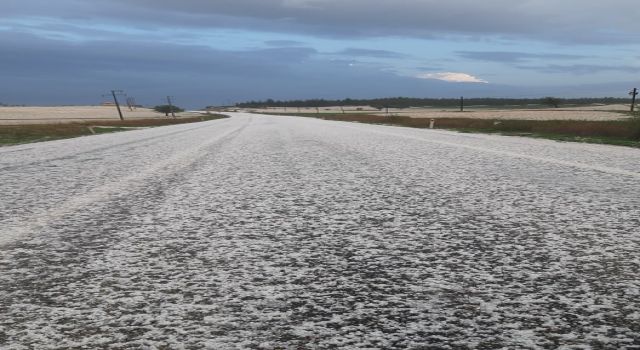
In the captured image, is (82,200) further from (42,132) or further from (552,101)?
(552,101)

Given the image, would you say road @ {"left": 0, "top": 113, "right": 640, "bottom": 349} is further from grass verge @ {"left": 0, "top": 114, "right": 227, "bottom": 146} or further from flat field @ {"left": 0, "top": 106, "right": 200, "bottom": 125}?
flat field @ {"left": 0, "top": 106, "right": 200, "bottom": 125}

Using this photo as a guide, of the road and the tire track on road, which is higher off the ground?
the road

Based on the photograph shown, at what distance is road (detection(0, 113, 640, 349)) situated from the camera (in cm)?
187

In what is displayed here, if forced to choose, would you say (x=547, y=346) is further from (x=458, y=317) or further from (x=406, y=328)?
(x=406, y=328)

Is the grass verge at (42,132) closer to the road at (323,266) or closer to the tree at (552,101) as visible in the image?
the road at (323,266)

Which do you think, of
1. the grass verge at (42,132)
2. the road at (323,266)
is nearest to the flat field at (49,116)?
the grass verge at (42,132)

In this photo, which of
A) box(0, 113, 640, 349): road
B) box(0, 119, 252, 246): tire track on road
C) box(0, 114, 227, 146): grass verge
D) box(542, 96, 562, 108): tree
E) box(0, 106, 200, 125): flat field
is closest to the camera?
box(0, 113, 640, 349): road

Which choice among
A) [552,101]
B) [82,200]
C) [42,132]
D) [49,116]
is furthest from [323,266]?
[552,101]

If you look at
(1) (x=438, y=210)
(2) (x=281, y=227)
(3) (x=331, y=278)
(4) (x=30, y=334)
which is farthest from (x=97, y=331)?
(1) (x=438, y=210)

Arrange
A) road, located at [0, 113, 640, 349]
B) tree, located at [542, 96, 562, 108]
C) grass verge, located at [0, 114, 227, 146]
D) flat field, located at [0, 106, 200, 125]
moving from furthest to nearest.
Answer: tree, located at [542, 96, 562, 108] < flat field, located at [0, 106, 200, 125] < grass verge, located at [0, 114, 227, 146] < road, located at [0, 113, 640, 349]

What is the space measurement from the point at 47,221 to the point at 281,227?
6.08 ft

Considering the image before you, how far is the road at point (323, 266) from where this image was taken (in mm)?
1874

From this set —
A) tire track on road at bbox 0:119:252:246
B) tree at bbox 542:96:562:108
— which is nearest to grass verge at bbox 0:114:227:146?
tire track on road at bbox 0:119:252:246

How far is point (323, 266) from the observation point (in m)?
2.69
